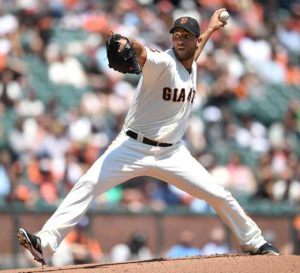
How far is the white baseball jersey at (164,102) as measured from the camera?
22.6ft

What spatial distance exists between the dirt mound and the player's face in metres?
1.55

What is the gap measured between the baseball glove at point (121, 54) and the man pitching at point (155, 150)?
150 mm

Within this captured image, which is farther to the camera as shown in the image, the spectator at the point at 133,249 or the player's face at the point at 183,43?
the spectator at the point at 133,249

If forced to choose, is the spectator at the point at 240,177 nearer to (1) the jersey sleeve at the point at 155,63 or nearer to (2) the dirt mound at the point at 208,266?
(2) the dirt mound at the point at 208,266

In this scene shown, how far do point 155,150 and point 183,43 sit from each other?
83 centimetres

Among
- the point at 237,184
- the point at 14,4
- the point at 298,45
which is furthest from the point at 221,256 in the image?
the point at 298,45

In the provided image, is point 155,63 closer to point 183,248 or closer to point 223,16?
point 223,16

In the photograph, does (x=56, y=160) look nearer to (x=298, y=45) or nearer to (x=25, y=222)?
(x=25, y=222)

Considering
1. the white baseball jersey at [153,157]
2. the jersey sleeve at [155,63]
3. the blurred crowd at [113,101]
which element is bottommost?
the blurred crowd at [113,101]

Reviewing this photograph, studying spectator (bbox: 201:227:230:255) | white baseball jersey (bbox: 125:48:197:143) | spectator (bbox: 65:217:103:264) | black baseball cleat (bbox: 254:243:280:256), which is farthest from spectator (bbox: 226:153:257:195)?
white baseball jersey (bbox: 125:48:197:143)

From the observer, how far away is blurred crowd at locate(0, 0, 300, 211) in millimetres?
11922

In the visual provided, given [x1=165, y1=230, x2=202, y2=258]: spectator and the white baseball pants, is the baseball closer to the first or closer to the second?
the white baseball pants

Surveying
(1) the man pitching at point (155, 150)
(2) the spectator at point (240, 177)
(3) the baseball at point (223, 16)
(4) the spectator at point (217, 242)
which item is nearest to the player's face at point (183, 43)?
(1) the man pitching at point (155, 150)

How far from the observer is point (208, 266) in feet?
22.9
